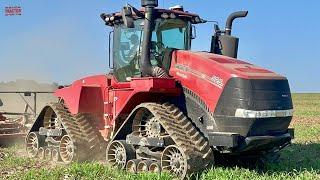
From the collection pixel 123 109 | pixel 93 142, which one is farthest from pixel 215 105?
pixel 93 142

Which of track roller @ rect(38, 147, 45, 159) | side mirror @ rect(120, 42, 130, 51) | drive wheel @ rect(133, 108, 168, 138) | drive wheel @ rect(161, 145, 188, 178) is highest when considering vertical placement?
side mirror @ rect(120, 42, 130, 51)

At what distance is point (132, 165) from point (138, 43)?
2.51 metres

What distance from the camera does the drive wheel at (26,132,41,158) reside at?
12281 millimetres

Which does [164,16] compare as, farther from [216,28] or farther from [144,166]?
Answer: [144,166]

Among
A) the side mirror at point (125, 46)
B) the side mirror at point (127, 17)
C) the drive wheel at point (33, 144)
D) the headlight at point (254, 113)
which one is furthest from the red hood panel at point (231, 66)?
the drive wheel at point (33, 144)

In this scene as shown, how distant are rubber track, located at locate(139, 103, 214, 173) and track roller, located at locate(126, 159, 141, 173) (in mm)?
1065

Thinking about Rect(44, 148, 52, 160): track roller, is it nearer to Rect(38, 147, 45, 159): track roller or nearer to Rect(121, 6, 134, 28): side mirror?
Rect(38, 147, 45, 159): track roller

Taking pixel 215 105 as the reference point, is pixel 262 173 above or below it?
below

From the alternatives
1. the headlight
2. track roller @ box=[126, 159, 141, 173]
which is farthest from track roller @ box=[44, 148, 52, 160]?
the headlight

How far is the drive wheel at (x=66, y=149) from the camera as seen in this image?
10.8 meters

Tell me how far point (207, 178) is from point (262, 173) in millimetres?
1256

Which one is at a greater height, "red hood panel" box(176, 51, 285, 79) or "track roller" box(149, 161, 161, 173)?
"red hood panel" box(176, 51, 285, 79)

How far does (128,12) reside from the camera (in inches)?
357

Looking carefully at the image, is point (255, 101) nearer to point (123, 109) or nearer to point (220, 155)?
point (220, 155)
